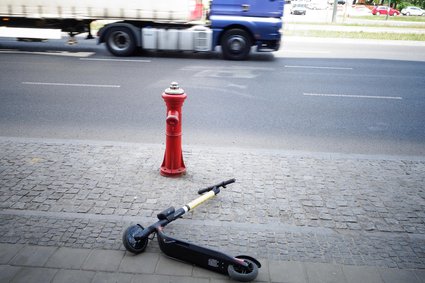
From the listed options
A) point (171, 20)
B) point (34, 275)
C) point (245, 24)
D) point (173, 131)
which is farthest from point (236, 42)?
point (34, 275)

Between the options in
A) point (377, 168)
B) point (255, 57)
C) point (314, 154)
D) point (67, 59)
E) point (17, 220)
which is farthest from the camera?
point (255, 57)

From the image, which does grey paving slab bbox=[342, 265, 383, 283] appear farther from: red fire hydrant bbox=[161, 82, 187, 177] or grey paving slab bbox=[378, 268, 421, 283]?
red fire hydrant bbox=[161, 82, 187, 177]

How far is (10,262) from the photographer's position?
3.46m

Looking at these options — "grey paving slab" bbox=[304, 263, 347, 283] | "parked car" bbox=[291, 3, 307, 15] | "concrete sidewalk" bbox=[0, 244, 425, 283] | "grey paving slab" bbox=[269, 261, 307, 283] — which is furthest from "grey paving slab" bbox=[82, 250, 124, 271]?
"parked car" bbox=[291, 3, 307, 15]

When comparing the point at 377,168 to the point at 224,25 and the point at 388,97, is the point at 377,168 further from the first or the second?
the point at 224,25

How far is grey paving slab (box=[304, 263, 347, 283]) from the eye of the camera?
338 cm

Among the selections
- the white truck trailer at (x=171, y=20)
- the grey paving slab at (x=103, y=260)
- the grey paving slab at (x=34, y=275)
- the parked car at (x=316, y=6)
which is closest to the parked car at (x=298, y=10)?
the parked car at (x=316, y=6)

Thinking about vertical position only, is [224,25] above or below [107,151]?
above

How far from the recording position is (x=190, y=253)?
11.4 ft

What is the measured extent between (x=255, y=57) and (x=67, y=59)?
6865 mm

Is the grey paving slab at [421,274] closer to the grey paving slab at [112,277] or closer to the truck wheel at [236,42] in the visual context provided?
the grey paving slab at [112,277]

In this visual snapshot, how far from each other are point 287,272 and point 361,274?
654mm

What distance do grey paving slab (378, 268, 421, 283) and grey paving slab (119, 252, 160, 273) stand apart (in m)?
2.02

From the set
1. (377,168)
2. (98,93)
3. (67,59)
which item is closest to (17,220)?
(377,168)
